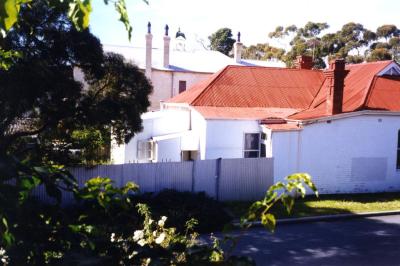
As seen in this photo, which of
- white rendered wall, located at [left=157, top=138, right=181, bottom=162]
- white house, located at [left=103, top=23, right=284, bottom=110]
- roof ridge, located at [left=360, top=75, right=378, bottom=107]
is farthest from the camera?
white house, located at [left=103, top=23, right=284, bottom=110]

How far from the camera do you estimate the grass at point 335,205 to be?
15.3 metres

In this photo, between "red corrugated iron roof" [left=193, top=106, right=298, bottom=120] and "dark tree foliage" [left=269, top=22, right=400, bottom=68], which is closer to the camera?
"red corrugated iron roof" [left=193, top=106, right=298, bottom=120]

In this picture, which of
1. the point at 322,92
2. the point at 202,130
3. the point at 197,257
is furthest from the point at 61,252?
the point at 322,92

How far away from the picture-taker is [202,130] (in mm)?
18953

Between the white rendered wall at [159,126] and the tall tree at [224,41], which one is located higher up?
the tall tree at [224,41]

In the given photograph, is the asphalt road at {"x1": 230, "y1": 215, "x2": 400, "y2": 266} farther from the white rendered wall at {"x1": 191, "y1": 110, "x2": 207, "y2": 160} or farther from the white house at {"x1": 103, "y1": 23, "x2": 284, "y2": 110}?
the white house at {"x1": 103, "y1": 23, "x2": 284, "y2": 110}

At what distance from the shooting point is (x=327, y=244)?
40.7 ft

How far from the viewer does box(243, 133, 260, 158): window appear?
62.7 feet

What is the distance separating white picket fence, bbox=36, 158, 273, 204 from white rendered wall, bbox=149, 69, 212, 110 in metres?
21.6

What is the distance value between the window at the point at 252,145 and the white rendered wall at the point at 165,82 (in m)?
19.2

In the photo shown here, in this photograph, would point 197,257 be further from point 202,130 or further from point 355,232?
point 202,130

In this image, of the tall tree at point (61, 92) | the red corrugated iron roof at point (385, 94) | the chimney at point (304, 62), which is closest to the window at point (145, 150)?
the tall tree at point (61, 92)

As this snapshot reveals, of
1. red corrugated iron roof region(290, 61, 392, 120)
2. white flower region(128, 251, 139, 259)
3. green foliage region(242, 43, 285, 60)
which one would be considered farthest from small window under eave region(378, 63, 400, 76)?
green foliage region(242, 43, 285, 60)

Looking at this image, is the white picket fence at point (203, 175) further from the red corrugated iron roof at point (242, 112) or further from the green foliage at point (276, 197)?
the green foliage at point (276, 197)
